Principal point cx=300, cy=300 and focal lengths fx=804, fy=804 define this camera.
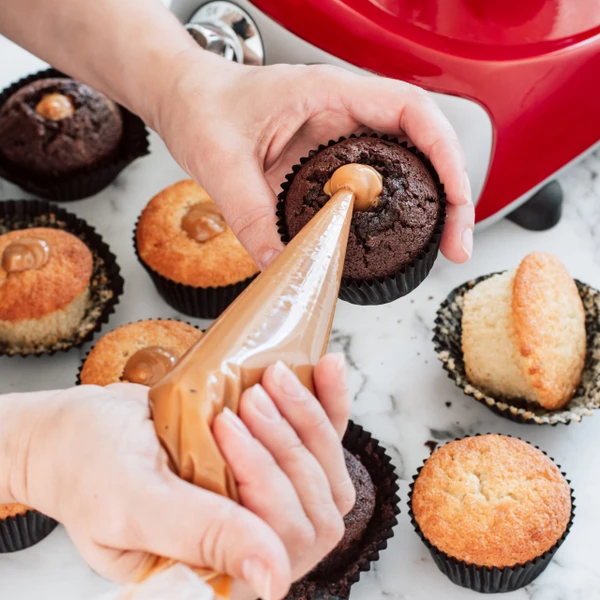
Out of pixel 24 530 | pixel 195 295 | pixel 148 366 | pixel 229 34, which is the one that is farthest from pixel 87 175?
pixel 24 530

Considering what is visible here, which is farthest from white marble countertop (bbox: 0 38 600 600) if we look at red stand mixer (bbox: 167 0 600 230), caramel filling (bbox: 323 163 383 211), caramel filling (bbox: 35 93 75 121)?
caramel filling (bbox: 323 163 383 211)

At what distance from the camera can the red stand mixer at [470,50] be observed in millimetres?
1660

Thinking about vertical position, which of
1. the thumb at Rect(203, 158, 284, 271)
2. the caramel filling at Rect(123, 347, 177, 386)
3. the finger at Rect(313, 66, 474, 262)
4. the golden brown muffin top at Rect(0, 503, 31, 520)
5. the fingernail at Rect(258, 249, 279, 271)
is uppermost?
the finger at Rect(313, 66, 474, 262)

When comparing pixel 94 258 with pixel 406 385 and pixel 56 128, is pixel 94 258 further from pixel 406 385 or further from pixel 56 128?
pixel 406 385

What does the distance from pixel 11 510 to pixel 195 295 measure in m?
0.66

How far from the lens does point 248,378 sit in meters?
1.00

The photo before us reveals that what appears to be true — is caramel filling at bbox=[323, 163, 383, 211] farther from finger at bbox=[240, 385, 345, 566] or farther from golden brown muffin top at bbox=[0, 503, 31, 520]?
golden brown muffin top at bbox=[0, 503, 31, 520]

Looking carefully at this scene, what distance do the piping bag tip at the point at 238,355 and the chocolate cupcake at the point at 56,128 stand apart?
1.22 m

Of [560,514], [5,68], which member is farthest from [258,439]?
[5,68]

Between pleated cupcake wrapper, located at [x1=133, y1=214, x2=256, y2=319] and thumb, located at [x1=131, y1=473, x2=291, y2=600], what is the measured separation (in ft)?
3.40

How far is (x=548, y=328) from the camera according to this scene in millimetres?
1651

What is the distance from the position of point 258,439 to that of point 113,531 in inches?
8.0

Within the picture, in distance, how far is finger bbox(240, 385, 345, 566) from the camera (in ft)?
3.20

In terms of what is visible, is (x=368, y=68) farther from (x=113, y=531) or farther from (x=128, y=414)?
(x=113, y=531)
